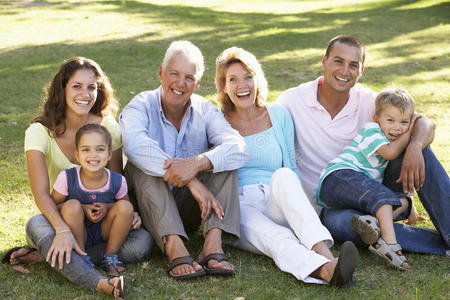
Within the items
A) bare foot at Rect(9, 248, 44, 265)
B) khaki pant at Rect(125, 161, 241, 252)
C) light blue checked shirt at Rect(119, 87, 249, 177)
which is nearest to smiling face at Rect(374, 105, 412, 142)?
light blue checked shirt at Rect(119, 87, 249, 177)

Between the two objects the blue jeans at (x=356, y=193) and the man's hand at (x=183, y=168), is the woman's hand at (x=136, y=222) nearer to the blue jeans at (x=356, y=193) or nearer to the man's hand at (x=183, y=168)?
the man's hand at (x=183, y=168)

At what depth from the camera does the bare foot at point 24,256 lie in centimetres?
376

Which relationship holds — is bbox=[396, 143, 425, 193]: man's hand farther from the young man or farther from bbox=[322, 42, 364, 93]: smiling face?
bbox=[322, 42, 364, 93]: smiling face

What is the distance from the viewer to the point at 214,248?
3816mm

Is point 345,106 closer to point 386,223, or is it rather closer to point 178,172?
point 386,223

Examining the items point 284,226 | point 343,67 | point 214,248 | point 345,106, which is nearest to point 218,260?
point 214,248

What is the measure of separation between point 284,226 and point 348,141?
3.26ft

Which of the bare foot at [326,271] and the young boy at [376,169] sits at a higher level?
the young boy at [376,169]

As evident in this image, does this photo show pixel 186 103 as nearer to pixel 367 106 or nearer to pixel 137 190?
pixel 137 190

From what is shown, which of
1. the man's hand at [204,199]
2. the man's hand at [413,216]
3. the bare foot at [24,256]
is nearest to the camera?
the bare foot at [24,256]

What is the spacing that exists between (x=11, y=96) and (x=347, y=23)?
8.39 m

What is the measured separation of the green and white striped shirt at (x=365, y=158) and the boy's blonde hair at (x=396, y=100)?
168 millimetres

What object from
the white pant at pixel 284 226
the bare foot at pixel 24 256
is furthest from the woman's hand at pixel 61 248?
the white pant at pixel 284 226

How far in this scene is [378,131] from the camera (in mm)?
4246
